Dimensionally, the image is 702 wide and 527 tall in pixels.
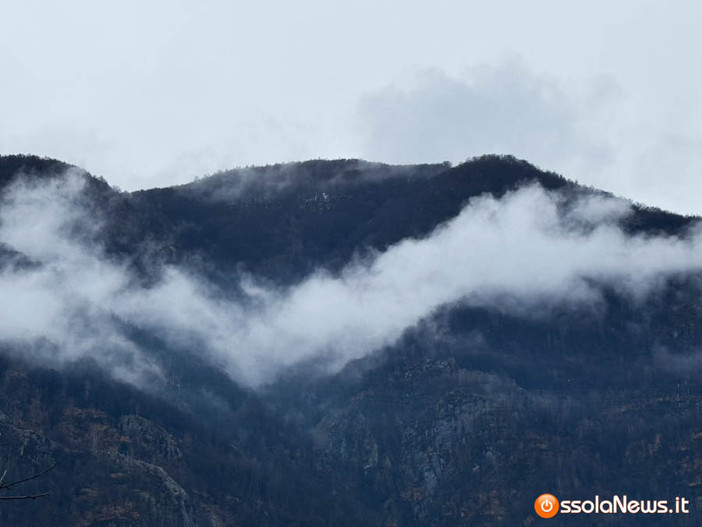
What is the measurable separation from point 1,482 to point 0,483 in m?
0.55

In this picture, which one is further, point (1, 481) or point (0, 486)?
point (1, 481)

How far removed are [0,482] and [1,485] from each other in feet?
2.70

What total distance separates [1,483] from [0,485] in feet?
3.09

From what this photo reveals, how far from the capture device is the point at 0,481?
1332 inches

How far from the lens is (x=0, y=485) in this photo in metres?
32.1

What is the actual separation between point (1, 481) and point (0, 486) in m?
2.18

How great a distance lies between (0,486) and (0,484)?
0.59 meters

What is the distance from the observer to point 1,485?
32.3m

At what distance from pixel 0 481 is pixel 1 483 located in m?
0.89

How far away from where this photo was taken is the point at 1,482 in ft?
109

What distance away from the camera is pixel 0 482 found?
3309 centimetres

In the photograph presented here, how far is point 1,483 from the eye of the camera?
33.0 metres

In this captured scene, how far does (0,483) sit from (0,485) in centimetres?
69
